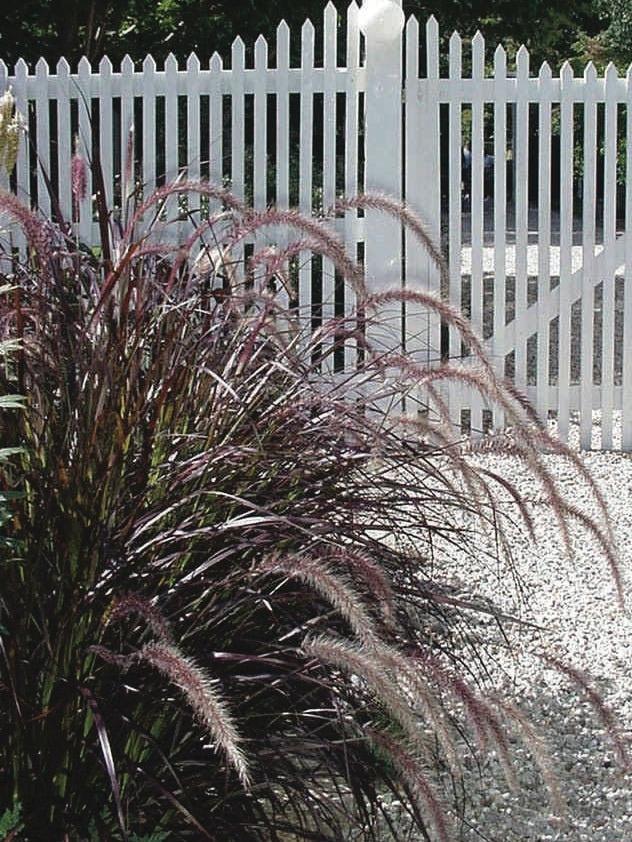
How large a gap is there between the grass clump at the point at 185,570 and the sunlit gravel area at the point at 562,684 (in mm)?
372

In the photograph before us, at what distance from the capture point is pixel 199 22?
12.6m

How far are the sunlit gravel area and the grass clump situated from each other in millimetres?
372

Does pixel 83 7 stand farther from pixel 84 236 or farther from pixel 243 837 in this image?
pixel 243 837

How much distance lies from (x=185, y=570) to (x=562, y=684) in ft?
5.76

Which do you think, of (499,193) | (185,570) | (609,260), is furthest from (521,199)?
(185,570)

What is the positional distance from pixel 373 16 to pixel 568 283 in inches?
64.5

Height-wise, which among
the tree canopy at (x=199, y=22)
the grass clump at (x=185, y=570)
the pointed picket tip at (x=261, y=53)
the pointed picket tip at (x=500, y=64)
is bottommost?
the grass clump at (x=185, y=570)

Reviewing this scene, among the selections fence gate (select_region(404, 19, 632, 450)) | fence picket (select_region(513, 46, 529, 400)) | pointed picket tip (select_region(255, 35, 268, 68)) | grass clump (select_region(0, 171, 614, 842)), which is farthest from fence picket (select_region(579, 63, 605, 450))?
grass clump (select_region(0, 171, 614, 842))

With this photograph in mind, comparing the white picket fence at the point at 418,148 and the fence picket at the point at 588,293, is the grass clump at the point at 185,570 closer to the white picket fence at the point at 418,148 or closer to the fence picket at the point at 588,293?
the white picket fence at the point at 418,148

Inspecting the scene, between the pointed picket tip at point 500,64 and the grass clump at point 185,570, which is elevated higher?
the pointed picket tip at point 500,64

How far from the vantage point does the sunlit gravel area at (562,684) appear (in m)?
3.17

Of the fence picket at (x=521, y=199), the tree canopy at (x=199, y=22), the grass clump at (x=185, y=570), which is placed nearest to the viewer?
the grass clump at (x=185, y=570)

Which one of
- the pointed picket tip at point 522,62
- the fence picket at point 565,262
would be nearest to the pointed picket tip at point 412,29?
the pointed picket tip at point 522,62

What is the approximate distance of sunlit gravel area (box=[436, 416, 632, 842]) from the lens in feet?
10.4
